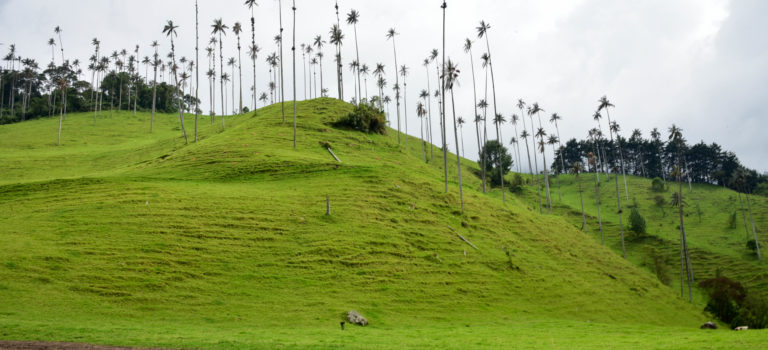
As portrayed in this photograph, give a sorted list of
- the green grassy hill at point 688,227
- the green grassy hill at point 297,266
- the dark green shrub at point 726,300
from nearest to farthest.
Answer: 1. the green grassy hill at point 297,266
2. the dark green shrub at point 726,300
3. the green grassy hill at point 688,227

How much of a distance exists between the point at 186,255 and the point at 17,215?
691 inches

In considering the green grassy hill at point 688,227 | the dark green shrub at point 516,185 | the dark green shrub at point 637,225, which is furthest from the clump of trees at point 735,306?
the dark green shrub at point 516,185

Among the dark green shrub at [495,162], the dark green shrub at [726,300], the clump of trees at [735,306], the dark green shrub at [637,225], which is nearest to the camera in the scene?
the clump of trees at [735,306]

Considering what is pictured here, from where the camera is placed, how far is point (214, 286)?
93.8ft

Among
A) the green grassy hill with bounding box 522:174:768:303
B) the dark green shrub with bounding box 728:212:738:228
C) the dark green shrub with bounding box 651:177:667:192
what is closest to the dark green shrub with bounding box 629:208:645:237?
the green grassy hill with bounding box 522:174:768:303

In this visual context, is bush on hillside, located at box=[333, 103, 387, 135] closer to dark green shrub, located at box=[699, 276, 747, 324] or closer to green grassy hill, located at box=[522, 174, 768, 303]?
green grassy hill, located at box=[522, 174, 768, 303]

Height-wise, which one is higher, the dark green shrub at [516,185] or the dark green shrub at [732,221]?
the dark green shrub at [516,185]

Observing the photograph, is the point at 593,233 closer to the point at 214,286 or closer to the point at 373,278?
the point at 373,278

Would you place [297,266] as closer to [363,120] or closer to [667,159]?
[363,120]

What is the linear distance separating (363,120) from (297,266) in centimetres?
5109

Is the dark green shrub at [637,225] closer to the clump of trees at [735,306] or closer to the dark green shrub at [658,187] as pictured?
the clump of trees at [735,306]

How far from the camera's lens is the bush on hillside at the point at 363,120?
8056 centimetres

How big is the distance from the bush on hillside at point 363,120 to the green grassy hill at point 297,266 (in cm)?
2051

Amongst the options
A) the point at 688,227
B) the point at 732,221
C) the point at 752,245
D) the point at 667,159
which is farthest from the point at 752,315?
the point at 667,159
